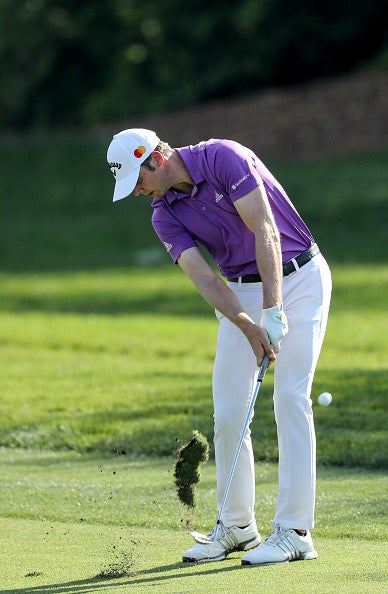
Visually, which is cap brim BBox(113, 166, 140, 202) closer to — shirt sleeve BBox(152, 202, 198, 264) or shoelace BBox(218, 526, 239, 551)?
shirt sleeve BBox(152, 202, 198, 264)

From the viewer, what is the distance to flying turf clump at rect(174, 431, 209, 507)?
5.54 m

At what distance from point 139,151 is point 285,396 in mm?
1259

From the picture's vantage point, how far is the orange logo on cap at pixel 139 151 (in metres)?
5.29

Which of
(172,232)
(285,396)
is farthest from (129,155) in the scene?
(285,396)

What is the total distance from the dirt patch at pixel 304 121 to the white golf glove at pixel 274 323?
79.5ft

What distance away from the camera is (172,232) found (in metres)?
5.46

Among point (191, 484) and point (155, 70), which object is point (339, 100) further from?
point (191, 484)

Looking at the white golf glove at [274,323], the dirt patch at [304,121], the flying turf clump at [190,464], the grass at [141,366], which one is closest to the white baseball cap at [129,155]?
the white golf glove at [274,323]

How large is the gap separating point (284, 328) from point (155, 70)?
29.7 meters

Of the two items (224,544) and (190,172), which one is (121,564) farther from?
(190,172)

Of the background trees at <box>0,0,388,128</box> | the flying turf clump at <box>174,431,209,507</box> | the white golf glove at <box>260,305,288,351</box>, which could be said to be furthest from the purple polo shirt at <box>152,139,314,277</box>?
the background trees at <box>0,0,388,128</box>

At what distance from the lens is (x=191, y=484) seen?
5.57 metres

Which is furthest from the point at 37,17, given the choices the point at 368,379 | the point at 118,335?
the point at 368,379

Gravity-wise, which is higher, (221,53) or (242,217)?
(221,53)
